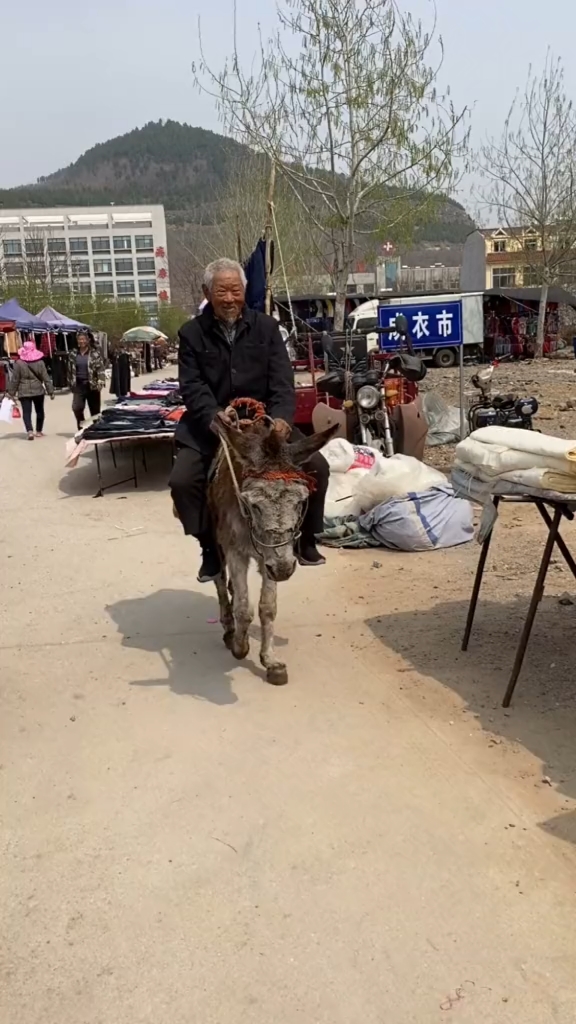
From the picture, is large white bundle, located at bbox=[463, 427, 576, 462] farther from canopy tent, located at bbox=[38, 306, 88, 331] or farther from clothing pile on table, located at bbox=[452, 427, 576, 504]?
canopy tent, located at bbox=[38, 306, 88, 331]

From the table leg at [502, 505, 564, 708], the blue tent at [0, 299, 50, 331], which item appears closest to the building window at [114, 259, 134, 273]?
the blue tent at [0, 299, 50, 331]

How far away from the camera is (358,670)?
4.93 m

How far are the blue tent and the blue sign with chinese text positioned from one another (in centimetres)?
2195

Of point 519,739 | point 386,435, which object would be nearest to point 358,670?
point 519,739

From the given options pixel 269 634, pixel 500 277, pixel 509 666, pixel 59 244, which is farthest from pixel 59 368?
pixel 59 244

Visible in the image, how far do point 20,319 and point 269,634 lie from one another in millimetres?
28342

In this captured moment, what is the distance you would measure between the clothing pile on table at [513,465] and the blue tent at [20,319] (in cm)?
2778

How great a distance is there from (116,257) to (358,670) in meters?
134

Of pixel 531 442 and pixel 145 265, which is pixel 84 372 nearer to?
pixel 531 442

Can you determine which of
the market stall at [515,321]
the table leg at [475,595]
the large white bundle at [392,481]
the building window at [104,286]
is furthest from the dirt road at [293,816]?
the building window at [104,286]

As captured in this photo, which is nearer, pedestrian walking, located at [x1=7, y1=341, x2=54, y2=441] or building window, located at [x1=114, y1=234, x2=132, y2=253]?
pedestrian walking, located at [x1=7, y1=341, x2=54, y2=441]

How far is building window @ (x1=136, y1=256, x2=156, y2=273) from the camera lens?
128 m

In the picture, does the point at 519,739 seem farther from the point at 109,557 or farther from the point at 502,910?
the point at 109,557

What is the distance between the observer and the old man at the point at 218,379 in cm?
500
